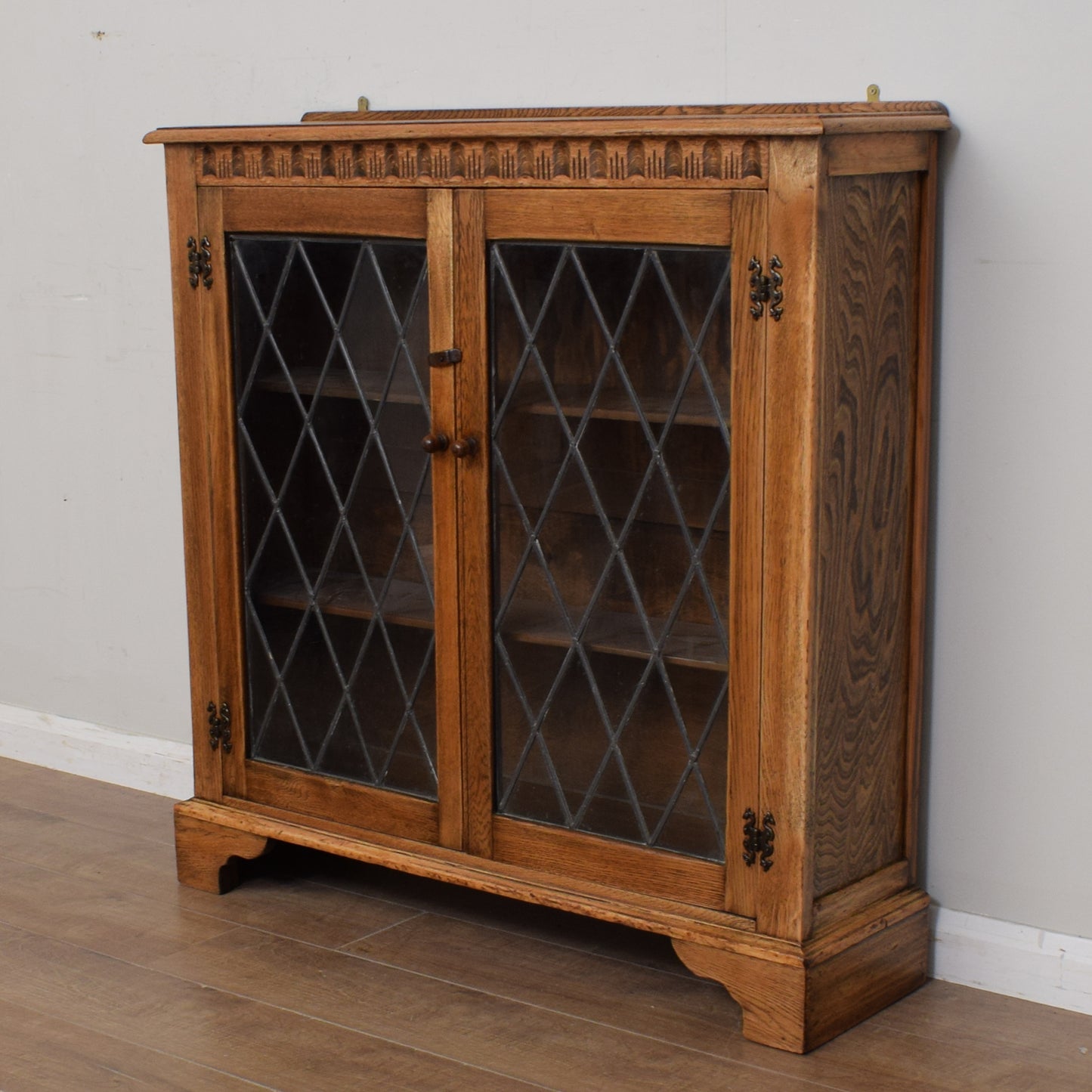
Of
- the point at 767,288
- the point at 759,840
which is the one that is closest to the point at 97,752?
the point at 759,840

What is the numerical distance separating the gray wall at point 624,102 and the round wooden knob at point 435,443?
0.67 metres

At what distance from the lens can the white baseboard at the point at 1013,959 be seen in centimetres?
246

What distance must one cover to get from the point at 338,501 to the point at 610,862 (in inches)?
28.5

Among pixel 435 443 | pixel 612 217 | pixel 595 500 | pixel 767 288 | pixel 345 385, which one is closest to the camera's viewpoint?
pixel 767 288

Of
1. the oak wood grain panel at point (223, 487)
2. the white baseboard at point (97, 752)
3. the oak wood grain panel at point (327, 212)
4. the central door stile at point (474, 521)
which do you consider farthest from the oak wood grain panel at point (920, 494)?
the white baseboard at point (97, 752)

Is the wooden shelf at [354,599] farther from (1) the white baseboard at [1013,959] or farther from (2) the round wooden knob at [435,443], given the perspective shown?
(1) the white baseboard at [1013,959]

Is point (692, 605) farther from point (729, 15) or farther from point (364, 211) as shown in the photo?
point (729, 15)

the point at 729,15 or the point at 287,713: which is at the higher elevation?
the point at 729,15

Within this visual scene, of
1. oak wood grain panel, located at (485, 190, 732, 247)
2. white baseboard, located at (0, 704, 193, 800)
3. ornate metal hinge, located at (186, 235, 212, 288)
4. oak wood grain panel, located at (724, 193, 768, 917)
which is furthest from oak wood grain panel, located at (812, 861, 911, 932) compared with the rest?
white baseboard, located at (0, 704, 193, 800)

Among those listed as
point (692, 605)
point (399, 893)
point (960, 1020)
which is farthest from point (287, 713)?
point (960, 1020)

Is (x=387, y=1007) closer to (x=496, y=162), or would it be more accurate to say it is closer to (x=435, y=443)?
(x=435, y=443)

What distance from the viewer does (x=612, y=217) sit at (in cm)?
228

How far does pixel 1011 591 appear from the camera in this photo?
8.05 feet

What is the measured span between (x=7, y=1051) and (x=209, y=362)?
112cm
